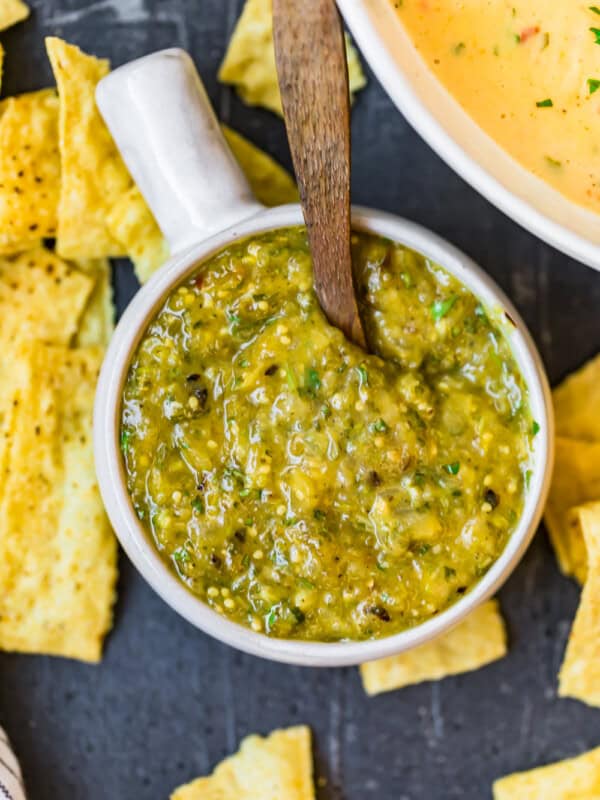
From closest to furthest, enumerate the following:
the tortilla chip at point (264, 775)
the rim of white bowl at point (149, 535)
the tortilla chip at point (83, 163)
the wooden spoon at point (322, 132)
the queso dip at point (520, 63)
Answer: the wooden spoon at point (322, 132)
the queso dip at point (520, 63)
the rim of white bowl at point (149, 535)
the tortilla chip at point (83, 163)
the tortilla chip at point (264, 775)

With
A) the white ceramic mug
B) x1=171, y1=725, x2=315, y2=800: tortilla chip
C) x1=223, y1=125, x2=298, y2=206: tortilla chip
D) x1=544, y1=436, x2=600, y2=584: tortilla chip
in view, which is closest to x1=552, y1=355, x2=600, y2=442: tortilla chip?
x1=544, y1=436, x2=600, y2=584: tortilla chip

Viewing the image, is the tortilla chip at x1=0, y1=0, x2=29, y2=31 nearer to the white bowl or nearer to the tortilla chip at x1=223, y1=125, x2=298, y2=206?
the tortilla chip at x1=223, y1=125, x2=298, y2=206

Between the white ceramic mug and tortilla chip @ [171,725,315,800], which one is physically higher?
the white ceramic mug

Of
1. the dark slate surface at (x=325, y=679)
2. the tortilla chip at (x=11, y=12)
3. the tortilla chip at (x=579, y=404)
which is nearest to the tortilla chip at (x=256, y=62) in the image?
the dark slate surface at (x=325, y=679)

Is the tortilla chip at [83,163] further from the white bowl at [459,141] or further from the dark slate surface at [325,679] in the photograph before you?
the white bowl at [459,141]

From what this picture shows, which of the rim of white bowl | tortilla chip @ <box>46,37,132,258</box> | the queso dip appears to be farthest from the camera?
tortilla chip @ <box>46,37,132,258</box>

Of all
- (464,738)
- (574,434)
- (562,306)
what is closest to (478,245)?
(562,306)
